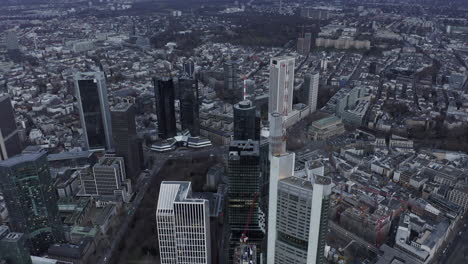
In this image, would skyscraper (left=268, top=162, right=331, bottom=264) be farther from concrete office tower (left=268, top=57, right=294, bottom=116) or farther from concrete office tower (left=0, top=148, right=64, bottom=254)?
concrete office tower (left=268, top=57, right=294, bottom=116)

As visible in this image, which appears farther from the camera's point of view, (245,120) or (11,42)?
(11,42)

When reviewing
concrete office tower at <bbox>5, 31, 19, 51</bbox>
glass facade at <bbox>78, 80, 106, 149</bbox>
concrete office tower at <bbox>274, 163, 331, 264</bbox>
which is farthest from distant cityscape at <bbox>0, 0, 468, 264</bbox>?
concrete office tower at <bbox>5, 31, 19, 51</bbox>

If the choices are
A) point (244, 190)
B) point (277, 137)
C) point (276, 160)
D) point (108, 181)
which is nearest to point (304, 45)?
point (108, 181)

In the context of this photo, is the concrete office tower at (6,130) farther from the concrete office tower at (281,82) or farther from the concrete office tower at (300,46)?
the concrete office tower at (300,46)

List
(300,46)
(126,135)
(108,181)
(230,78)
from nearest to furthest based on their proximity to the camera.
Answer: (108,181) < (126,135) < (230,78) < (300,46)

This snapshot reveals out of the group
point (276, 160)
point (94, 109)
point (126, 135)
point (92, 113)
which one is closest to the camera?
point (276, 160)

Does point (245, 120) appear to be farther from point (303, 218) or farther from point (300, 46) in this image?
point (300, 46)

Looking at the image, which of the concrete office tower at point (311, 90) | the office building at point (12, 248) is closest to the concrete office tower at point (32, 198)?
the office building at point (12, 248)
